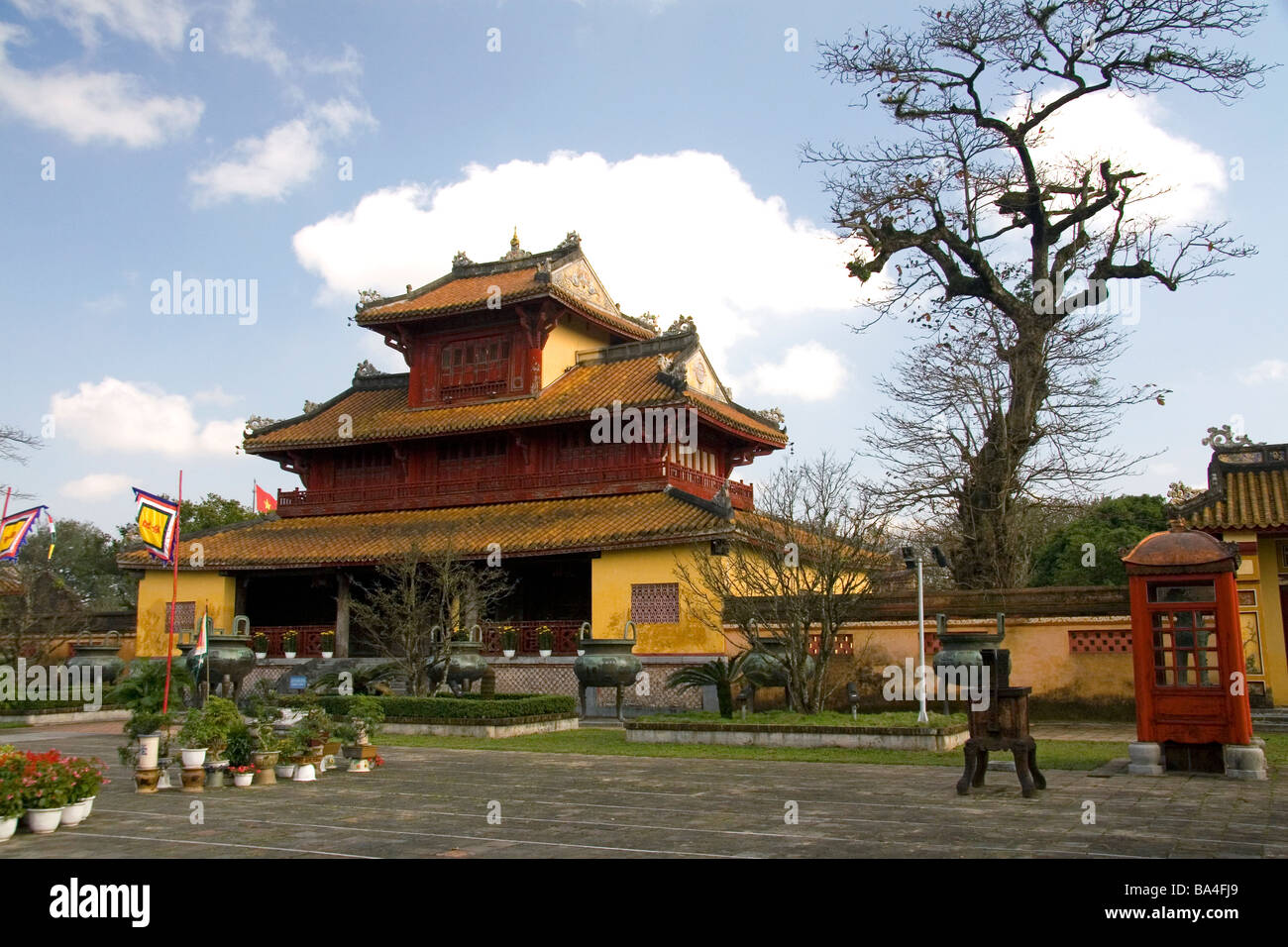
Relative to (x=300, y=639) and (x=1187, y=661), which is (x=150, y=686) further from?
(x=1187, y=661)

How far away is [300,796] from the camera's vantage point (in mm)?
9828

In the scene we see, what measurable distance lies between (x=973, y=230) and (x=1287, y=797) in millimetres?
14506

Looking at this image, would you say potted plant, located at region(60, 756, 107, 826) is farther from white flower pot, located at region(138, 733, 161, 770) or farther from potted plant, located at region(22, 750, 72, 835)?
white flower pot, located at region(138, 733, 161, 770)

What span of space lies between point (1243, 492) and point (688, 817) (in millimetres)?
14576

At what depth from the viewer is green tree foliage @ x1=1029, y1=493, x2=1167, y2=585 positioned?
2561 centimetres

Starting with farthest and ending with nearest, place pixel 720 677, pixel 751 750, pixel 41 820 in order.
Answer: pixel 720 677, pixel 751 750, pixel 41 820

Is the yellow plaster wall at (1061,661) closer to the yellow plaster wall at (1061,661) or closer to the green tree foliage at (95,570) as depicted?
the yellow plaster wall at (1061,661)

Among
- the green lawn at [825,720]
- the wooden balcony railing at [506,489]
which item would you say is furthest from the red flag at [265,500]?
the green lawn at [825,720]

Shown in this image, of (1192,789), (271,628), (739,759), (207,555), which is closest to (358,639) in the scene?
(271,628)

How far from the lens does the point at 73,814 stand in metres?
8.30

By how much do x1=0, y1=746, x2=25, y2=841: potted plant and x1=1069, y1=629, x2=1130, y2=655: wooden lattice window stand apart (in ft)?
50.8

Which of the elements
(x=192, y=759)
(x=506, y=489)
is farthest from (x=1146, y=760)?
(x=506, y=489)

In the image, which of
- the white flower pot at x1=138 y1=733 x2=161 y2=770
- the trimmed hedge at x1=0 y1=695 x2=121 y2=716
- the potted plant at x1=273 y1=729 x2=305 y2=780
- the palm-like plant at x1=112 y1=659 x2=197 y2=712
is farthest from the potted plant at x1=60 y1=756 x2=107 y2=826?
the trimmed hedge at x1=0 y1=695 x2=121 y2=716
